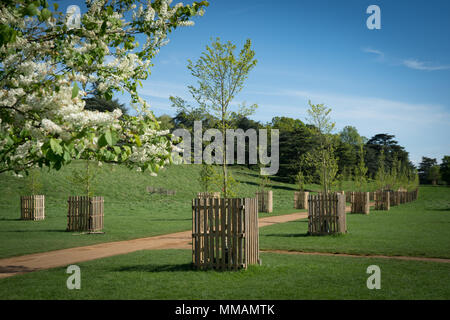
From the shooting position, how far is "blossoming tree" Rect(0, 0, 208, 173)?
4445 millimetres

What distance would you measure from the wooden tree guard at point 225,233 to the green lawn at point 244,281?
0.34 meters

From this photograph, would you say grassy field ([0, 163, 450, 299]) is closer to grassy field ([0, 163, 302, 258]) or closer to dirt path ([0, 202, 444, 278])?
grassy field ([0, 163, 302, 258])

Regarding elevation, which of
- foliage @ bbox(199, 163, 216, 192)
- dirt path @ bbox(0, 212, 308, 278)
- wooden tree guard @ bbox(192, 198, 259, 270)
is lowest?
dirt path @ bbox(0, 212, 308, 278)

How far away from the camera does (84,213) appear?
17688 mm

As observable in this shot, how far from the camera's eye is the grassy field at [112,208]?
15.2 m

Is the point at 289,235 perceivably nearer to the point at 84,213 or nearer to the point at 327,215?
the point at 327,215

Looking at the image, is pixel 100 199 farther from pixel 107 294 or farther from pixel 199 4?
pixel 199 4

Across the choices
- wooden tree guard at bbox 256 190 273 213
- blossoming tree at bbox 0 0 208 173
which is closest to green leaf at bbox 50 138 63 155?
blossoming tree at bbox 0 0 208 173

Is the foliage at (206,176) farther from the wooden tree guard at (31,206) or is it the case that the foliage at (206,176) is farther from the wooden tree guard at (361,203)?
the wooden tree guard at (361,203)

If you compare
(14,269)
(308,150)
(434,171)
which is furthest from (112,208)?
(434,171)

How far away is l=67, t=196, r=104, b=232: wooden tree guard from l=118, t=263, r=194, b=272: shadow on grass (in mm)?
8620

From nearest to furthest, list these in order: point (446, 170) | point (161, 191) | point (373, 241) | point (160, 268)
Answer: point (160, 268) → point (373, 241) → point (161, 191) → point (446, 170)

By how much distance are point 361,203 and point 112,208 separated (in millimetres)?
19585

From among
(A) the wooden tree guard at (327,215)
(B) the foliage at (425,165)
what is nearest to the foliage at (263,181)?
(A) the wooden tree guard at (327,215)
